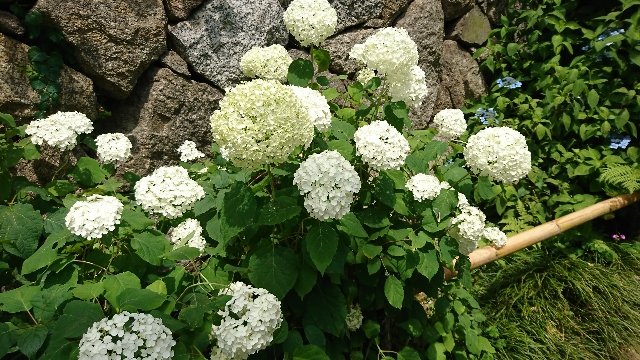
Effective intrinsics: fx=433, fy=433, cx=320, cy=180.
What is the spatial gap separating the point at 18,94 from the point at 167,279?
1.53 metres

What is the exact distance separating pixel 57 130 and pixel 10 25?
82cm

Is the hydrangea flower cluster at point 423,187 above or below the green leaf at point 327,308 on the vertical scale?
above

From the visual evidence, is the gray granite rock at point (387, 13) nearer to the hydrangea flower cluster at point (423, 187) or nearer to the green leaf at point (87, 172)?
the hydrangea flower cluster at point (423, 187)

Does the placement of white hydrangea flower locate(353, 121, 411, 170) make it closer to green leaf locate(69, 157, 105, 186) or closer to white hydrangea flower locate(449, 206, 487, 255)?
white hydrangea flower locate(449, 206, 487, 255)

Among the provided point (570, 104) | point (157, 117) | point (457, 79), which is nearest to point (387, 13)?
point (457, 79)

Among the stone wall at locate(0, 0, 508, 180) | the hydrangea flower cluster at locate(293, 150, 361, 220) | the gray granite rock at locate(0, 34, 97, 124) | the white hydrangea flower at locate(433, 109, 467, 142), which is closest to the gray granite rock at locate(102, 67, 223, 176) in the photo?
the stone wall at locate(0, 0, 508, 180)

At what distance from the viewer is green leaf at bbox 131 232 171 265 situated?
157cm

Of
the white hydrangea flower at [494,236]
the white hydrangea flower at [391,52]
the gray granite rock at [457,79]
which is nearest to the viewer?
the white hydrangea flower at [391,52]

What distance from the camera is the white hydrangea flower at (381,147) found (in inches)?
65.8

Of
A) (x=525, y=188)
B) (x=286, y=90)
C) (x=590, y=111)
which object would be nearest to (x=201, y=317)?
(x=286, y=90)

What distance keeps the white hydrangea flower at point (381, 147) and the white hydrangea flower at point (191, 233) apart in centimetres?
77

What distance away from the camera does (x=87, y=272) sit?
1657mm

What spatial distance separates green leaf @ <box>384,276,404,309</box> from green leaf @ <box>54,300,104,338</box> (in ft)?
3.74

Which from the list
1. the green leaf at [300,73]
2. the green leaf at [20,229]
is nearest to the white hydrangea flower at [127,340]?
the green leaf at [20,229]
